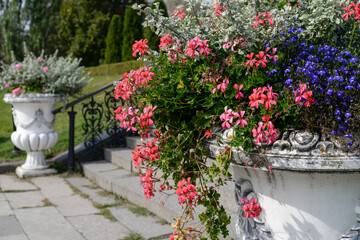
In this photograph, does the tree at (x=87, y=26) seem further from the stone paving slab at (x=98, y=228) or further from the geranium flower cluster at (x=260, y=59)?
the geranium flower cluster at (x=260, y=59)

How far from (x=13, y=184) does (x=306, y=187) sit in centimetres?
407

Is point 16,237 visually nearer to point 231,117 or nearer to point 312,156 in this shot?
point 231,117

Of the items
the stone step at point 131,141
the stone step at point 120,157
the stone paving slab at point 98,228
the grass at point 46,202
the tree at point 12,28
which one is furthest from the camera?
the tree at point 12,28

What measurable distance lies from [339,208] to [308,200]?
0.13 metres

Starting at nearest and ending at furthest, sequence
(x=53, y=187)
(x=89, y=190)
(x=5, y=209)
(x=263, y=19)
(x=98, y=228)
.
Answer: (x=263, y=19)
(x=98, y=228)
(x=5, y=209)
(x=89, y=190)
(x=53, y=187)

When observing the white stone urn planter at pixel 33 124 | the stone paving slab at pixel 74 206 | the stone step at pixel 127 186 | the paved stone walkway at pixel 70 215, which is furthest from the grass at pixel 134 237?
the white stone urn planter at pixel 33 124

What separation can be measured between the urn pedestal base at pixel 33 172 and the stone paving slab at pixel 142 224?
6.03 feet

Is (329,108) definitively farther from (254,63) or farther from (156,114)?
(156,114)

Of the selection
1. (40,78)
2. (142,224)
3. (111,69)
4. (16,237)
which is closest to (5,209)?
(16,237)

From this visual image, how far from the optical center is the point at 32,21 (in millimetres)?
22656

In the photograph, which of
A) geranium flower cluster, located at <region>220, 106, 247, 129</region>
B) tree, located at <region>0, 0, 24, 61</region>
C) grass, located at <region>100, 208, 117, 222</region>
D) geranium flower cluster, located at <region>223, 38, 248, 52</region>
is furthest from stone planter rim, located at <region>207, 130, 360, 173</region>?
tree, located at <region>0, 0, 24, 61</region>

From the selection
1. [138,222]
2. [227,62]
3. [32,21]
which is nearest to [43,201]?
[138,222]

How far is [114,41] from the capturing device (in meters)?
14.2

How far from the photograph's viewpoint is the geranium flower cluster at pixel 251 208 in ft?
5.63
